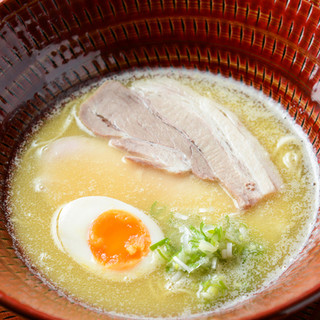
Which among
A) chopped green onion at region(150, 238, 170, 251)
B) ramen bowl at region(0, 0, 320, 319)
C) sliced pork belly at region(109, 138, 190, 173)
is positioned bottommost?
chopped green onion at region(150, 238, 170, 251)

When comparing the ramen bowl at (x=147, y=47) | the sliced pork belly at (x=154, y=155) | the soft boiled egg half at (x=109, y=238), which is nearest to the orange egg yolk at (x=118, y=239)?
the soft boiled egg half at (x=109, y=238)

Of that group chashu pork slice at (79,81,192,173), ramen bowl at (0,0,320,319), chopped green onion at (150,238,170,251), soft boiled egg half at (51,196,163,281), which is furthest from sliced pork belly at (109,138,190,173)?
ramen bowl at (0,0,320,319)

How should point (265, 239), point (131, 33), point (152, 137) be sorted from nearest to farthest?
point (265, 239) < point (152, 137) < point (131, 33)

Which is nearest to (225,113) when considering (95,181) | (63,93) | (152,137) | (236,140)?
(236,140)

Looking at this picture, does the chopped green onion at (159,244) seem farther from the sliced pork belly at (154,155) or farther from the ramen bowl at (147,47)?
the ramen bowl at (147,47)

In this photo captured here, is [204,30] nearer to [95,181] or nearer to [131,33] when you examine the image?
[131,33]

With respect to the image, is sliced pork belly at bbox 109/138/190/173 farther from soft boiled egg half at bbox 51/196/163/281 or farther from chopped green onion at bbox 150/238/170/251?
chopped green onion at bbox 150/238/170/251
